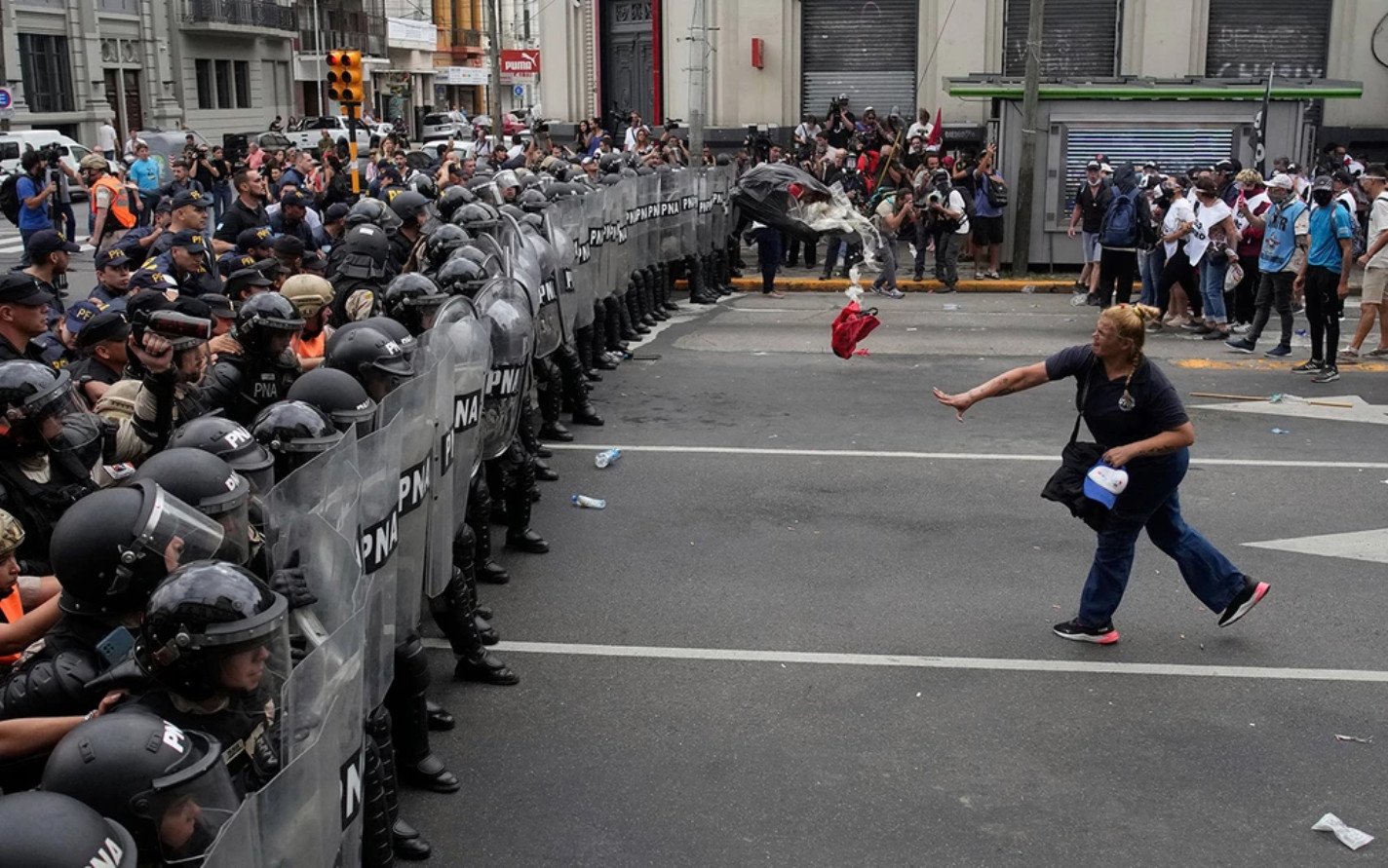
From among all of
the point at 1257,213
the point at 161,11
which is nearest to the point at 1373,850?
the point at 1257,213

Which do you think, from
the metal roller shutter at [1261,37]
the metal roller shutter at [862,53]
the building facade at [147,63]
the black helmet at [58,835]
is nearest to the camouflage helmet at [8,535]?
the black helmet at [58,835]

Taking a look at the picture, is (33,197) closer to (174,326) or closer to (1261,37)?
(174,326)

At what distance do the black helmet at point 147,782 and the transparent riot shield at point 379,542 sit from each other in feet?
4.27

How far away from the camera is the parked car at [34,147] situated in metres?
30.4

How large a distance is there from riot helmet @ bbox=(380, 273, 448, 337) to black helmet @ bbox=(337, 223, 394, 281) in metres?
1.56

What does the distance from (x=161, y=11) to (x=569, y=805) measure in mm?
52439

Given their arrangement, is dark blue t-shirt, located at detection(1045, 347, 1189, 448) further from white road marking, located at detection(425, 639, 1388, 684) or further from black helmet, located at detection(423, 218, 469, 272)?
black helmet, located at detection(423, 218, 469, 272)

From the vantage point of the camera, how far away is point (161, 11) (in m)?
51.9

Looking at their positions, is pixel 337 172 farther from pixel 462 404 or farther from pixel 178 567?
pixel 178 567

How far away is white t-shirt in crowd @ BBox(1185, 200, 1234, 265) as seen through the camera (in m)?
15.1


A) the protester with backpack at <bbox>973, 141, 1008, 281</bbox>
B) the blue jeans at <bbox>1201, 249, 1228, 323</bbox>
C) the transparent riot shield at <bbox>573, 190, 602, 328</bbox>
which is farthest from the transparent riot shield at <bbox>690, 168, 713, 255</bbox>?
the blue jeans at <bbox>1201, 249, 1228, 323</bbox>

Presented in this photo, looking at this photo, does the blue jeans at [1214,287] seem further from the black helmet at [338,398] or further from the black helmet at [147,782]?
the black helmet at [147,782]

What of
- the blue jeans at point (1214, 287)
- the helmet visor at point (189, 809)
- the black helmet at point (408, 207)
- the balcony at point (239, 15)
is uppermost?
the balcony at point (239, 15)

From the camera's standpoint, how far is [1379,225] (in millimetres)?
13562
